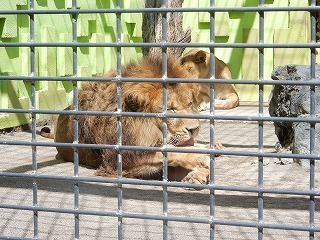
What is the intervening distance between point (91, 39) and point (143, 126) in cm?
409

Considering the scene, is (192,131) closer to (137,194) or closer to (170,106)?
(170,106)

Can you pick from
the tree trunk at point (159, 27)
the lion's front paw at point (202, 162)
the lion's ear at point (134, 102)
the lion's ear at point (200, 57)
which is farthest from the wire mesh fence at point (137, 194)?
the lion's ear at point (200, 57)

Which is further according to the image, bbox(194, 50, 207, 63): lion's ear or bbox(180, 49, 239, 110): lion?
bbox(194, 50, 207, 63): lion's ear

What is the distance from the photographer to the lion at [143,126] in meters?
4.58

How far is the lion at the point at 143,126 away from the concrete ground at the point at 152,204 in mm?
174

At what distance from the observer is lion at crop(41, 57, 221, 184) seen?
15.0 ft

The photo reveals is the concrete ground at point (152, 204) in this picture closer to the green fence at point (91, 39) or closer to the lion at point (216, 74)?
the green fence at point (91, 39)

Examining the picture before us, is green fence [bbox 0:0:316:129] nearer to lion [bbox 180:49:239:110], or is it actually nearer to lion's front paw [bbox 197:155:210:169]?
lion [bbox 180:49:239:110]

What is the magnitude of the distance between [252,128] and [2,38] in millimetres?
2808

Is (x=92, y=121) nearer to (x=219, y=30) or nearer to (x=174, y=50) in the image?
(x=174, y=50)

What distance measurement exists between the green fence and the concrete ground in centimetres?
143

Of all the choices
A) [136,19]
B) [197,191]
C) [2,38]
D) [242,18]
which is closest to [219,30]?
[242,18]

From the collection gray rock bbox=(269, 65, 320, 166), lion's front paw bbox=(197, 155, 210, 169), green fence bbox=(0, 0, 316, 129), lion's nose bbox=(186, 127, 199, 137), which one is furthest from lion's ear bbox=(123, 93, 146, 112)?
green fence bbox=(0, 0, 316, 129)

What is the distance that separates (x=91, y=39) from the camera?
8.55 m
